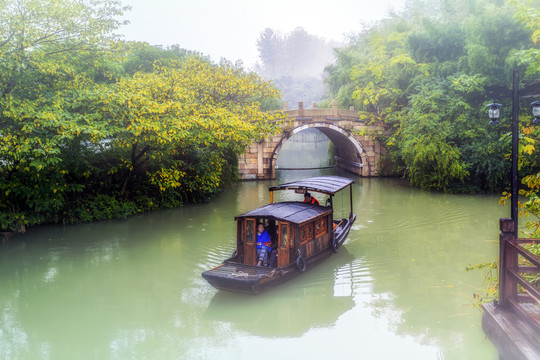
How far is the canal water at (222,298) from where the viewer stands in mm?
6422

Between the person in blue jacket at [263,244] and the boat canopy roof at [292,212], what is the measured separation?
12.4 inches

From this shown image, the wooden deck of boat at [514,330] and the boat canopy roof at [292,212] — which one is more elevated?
the boat canopy roof at [292,212]

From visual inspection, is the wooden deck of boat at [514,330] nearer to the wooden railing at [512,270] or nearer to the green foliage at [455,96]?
the wooden railing at [512,270]

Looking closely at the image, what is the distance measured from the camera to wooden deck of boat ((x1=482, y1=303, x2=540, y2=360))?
177 inches

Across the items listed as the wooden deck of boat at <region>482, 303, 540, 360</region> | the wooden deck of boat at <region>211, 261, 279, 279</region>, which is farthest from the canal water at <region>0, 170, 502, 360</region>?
the wooden deck of boat at <region>482, 303, 540, 360</region>

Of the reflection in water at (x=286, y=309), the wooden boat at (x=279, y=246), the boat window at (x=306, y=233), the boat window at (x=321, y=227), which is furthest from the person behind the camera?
the boat window at (x=321, y=227)

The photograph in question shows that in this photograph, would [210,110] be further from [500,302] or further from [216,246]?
[500,302]

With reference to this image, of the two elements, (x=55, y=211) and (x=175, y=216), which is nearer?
(x=55, y=211)

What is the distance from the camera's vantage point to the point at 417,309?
7.47 metres

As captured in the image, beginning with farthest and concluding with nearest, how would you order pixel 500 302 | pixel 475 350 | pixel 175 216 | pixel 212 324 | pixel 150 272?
pixel 175 216 → pixel 150 272 → pixel 212 324 → pixel 475 350 → pixel 500 302

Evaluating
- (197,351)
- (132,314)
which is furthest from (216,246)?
(197,351)

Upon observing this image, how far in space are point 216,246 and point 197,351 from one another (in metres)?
5.02

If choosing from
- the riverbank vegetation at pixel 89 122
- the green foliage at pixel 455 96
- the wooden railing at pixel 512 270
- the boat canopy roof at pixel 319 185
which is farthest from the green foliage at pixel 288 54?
the wooden railing at pixel 512 270

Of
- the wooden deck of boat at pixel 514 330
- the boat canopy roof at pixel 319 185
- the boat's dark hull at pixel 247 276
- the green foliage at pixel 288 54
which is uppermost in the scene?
the green foliage at pixel 288 54
